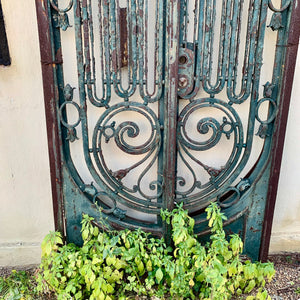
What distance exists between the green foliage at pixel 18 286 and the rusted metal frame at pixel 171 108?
1.11 m

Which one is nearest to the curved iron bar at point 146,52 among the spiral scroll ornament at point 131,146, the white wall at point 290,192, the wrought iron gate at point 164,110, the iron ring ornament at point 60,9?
the wrought iron gate at point 164,110

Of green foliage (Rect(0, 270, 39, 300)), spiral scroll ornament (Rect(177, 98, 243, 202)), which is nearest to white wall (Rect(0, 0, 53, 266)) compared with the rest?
green foliage (Rect(0, 270, 39, 300))

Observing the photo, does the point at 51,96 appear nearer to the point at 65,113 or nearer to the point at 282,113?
the point at 65,113

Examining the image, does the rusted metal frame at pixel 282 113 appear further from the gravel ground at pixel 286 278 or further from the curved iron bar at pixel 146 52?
the curved iron bar at pixel 146 52

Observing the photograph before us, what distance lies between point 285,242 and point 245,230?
638 millimetres

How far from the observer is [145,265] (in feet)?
8.09

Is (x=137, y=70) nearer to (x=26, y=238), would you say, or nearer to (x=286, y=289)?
(x=26, y=238)

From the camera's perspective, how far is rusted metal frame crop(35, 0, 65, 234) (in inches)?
81.1

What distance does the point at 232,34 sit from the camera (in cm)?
219

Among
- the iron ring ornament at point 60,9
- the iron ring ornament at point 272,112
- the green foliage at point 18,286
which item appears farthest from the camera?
the green foliage at point 18,286

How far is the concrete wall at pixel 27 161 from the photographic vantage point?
234 centimetres

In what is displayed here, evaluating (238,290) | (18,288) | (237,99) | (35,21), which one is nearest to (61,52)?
(35,21)

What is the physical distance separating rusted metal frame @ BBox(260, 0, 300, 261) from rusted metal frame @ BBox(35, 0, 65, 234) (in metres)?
1.42

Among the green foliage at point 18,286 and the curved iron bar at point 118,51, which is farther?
the green foliage at point 18,286
